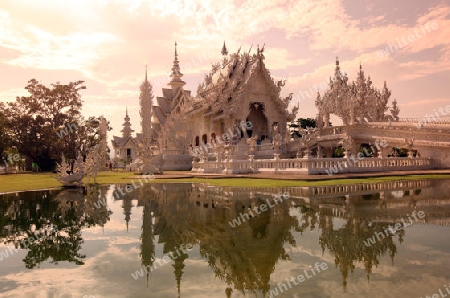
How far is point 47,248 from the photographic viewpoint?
5.21 meters

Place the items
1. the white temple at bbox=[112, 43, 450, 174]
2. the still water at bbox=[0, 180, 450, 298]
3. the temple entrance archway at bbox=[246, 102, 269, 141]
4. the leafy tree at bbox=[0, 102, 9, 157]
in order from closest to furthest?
the still water at bbox=[0, 180, 450, 298] < the white temple at bbox=[112, 43, 450, 174] < the leafy tree at bbox=[0, 102, 9, 157] < the temple entrance archway at bbox=[246, 102, 269, 141]

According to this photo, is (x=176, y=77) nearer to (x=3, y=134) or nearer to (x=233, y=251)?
(x=3, y=134)

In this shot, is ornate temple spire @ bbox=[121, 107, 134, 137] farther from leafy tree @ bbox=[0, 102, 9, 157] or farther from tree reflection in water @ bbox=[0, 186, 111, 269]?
tree reflection in water @ bbox=[0, 186, 111, 269]

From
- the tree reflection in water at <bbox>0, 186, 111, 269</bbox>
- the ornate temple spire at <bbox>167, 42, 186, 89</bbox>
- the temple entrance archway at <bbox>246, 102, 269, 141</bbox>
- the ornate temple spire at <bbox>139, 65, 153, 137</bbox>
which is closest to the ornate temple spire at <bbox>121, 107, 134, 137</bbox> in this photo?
the ornate temple spire at <bbox>167, 42, 186, 89</bbox>

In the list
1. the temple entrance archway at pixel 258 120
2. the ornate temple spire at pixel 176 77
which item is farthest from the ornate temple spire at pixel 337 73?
the ornate temple spire at pixel 176 77

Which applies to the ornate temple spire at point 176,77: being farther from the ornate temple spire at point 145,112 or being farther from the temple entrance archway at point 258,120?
the temple entrance archway at point 258,120

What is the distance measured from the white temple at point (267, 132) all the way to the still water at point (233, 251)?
10786 mm

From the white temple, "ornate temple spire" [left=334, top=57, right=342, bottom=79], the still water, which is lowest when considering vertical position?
the still water

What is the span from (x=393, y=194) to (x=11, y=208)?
11.1 meters

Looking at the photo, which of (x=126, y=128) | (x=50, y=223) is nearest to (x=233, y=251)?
(x=50, y=223)

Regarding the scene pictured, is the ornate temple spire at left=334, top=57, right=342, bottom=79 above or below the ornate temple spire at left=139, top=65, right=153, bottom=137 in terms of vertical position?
above

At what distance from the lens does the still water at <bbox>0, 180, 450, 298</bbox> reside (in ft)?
11.6

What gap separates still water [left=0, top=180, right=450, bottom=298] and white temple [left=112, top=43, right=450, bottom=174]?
35.4ft

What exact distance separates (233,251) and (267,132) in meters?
31.8
